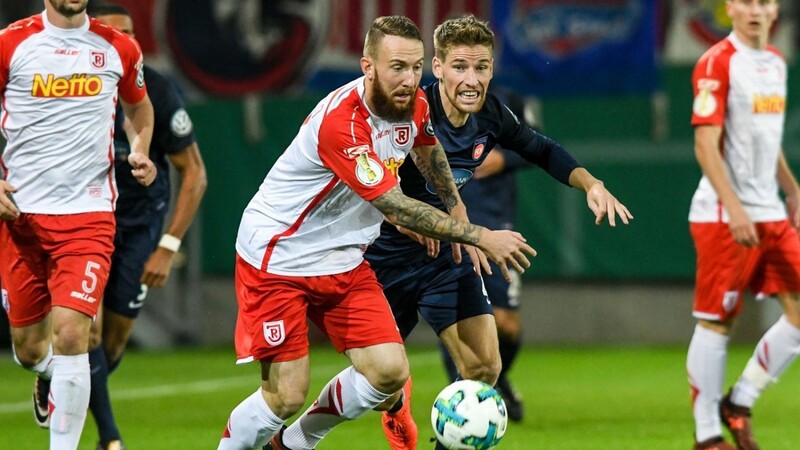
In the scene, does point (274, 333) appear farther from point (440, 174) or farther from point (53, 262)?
point (53, 262)

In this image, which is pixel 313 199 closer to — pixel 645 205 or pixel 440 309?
pixel 440 309

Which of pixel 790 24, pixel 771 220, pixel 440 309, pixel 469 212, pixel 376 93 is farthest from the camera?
pixel 790 24

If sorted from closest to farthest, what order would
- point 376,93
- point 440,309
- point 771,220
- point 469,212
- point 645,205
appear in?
point 376,93 → point 440,309 → point 771,220 → point 469,212 → point 645,205

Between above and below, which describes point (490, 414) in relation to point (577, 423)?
above

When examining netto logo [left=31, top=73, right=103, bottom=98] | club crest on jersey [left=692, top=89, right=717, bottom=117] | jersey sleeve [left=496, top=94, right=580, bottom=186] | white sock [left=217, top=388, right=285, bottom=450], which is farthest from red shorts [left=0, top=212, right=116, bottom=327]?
club crest on jersey [left=692, top=89, right=717, bottom=117]

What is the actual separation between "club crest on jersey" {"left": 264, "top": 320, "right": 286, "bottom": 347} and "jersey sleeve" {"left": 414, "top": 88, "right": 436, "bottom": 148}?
39.6 inches

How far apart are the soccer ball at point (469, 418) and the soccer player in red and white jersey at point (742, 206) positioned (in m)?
1.51

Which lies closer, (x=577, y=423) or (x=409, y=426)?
(x=409, y=426)

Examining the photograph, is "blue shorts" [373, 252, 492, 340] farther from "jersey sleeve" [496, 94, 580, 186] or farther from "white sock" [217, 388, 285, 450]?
"white sock" [217, 388, 285, 450]

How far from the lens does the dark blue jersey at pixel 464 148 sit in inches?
259

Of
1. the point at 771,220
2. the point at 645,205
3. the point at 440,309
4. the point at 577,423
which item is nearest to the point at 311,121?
the point at 440,309

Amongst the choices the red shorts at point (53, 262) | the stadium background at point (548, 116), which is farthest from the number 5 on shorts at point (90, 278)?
the stadium background at point (548, 116)

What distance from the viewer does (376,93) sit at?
5.80m

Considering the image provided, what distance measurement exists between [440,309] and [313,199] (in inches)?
39.3
